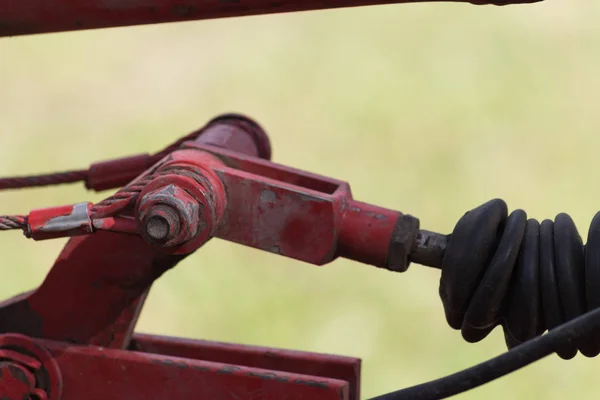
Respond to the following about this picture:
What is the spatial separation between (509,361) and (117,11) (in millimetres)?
519

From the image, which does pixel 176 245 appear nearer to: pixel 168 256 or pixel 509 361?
pixel 168 256

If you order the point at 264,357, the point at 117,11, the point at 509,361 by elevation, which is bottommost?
the point at 509,361

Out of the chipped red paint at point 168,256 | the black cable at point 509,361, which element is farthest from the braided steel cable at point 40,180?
the black cable at point 509,361

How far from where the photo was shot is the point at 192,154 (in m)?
1.06

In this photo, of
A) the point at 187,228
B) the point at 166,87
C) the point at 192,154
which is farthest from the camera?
the point at 166,87

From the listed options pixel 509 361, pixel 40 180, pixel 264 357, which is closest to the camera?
pixel 509 361

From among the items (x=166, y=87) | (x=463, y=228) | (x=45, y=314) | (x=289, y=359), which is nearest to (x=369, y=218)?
(x=463, y=228)

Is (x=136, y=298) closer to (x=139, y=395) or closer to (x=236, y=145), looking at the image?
(x=139, y=395)

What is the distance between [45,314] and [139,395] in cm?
14

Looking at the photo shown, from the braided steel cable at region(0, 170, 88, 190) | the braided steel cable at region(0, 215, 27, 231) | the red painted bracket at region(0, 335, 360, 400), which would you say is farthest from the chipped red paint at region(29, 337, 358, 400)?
the braided steel cable at region(0, 170, 88, 190)

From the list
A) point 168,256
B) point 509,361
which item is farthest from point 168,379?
point 509,361

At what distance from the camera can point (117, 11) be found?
3.43 feet

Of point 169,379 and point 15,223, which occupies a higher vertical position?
point 15,223

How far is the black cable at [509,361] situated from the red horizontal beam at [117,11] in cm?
35
